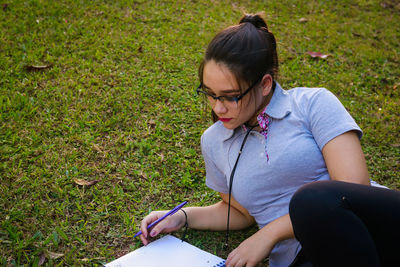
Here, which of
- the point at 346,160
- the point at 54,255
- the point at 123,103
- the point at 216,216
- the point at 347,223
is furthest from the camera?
the point at 123,103

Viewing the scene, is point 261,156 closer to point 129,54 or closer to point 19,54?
point 129,54

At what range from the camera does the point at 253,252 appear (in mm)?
1731

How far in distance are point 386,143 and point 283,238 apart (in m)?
1.90

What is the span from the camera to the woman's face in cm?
174

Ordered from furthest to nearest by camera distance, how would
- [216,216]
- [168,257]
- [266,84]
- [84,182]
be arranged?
[84,182] < [216,216] < [168,257] < [266,84]

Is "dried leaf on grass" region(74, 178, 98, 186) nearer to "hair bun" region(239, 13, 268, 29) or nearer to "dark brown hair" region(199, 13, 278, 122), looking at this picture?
"dark brown hair" region(199, 13, 278, 122)

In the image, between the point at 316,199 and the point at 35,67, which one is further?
the point at 35,67

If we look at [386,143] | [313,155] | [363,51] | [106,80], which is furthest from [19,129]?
[363,51]

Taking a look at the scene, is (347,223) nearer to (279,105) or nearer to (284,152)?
(284,152)

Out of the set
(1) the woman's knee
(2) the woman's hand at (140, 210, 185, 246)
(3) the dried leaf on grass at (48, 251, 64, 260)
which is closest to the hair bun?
(1) the woman's knee

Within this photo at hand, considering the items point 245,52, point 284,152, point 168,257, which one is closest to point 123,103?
point 168,257

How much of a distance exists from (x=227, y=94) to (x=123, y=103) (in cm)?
174

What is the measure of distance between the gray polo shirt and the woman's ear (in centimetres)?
5

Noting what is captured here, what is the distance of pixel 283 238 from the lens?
1.71 m
